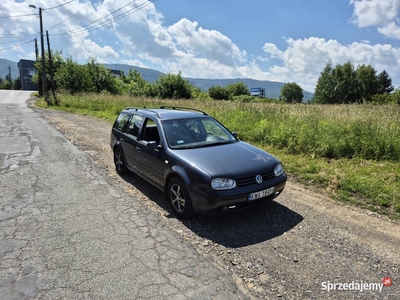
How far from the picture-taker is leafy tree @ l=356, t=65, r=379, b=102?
60.2 m

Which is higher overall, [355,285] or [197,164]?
[197,164]

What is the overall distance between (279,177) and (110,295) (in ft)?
9.31

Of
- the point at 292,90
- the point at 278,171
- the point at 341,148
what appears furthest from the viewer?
the point at 292,90

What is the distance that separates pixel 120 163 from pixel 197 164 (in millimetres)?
2909

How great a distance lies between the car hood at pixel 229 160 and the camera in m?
3.85

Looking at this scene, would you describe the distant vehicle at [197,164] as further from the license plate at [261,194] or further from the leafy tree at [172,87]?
the leafy tree at [172,87]

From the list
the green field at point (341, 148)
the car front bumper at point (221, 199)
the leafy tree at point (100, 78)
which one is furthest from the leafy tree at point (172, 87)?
the car front bumper at point (221, 199)

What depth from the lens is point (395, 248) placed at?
339cm

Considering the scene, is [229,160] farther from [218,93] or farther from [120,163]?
[218,93]

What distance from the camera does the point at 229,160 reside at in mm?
4113

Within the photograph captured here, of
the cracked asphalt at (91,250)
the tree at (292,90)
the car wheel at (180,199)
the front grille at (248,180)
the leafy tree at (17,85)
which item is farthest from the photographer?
Result: the tree at (292,90)

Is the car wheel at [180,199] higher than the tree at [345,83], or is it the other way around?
the tree at [345,83]

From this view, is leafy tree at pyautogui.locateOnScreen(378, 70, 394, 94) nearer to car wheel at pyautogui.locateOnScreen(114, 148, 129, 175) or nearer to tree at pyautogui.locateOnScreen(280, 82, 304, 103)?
tree at pyautogui.locateOnScreen(280, 82, 304, 103)

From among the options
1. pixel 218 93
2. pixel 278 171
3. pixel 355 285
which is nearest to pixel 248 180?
pixel 278 171
